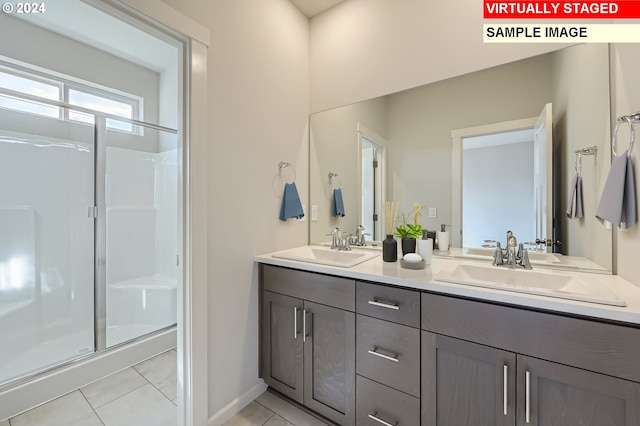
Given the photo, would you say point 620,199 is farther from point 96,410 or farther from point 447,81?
point 96,410

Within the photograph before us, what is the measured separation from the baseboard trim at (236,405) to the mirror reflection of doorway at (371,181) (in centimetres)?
124

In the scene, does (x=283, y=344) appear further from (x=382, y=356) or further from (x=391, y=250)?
(x=391, y=250)

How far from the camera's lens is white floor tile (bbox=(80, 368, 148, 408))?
1678 mm

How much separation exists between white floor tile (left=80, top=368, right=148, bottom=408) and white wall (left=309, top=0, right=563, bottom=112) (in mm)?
2428

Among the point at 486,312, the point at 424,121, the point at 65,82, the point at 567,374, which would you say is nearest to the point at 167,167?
the point at 65,82

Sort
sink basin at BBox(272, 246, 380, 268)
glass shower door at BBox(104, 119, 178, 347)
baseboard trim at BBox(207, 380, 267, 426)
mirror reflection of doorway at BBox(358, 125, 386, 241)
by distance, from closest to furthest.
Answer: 1. baseboard trim at BBox(207, 380, 267, 426)
2. sink basin at BBox(272, 246, 380, 268)
3. mirror reflection of doorway at BBox(358, 125, 386, 241)
4. glass shower door at BBox(104, 119, 178, 347)

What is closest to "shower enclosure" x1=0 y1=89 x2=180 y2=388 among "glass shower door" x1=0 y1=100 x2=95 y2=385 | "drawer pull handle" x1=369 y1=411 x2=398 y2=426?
"glass shower door" x1=0 y1=100 x2=95 y2=385

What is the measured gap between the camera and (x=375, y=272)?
1279mm

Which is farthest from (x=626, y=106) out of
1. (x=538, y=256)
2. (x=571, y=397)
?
(x=571, y=397)

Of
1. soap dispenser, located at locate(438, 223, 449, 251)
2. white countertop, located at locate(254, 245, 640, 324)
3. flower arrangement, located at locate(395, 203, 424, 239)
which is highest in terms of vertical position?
flower arrangement, located at locate(395, 203, 424, 239)

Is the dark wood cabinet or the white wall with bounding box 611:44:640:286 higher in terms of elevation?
the white wall with bounding box 611:44:640:286

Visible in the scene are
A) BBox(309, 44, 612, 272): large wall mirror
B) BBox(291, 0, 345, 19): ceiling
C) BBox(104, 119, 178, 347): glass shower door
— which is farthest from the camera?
BBox(104, 119, 178, 347): glass shower door

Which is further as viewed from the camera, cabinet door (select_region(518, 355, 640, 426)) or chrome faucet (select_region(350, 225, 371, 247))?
chrome faucet (select_region(350, 225, 371, 247))

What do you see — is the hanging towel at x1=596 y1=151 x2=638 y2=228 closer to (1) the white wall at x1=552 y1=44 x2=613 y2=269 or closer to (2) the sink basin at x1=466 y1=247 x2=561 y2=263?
(1) the white wall at x1=552 y1=44 x2=613 y2=269
